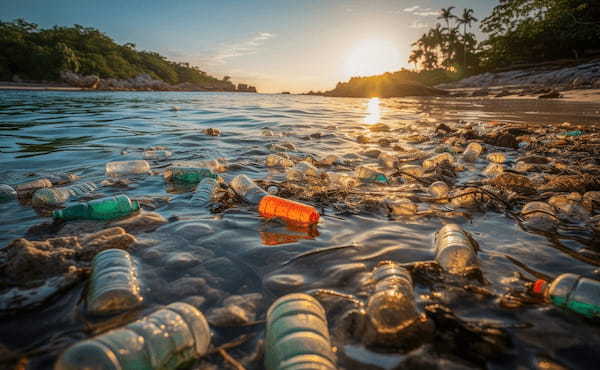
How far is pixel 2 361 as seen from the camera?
990 mm

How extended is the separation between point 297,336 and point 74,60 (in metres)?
68.3

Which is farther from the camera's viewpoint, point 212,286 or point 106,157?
point 106,157

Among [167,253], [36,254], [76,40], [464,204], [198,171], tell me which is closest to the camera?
[36,254]

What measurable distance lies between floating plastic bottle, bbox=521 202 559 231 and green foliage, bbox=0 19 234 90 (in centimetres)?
6571

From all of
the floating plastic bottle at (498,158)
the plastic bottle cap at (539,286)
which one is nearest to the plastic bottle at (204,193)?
the plastic bottle cap at (539,286)

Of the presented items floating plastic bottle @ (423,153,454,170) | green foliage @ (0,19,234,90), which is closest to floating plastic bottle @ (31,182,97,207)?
floating plastic bottle @ (423,153,454,170)

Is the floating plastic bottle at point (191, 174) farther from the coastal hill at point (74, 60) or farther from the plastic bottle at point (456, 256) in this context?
the coastal hill at point (74, 60)

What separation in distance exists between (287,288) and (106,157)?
13.0 feet

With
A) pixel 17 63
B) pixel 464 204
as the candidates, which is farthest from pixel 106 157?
pixel 17 63

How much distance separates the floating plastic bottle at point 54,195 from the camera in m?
2.42

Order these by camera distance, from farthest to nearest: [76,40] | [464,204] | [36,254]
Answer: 1. [76,40]
2. [464,204]
3. [36,254]

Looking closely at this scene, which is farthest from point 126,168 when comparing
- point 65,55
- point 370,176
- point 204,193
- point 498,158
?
point 65,55

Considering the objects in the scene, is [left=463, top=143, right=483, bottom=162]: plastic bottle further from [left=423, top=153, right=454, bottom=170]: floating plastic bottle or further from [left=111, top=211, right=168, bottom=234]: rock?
[left=111, top=211, right=168, bottom=234]: rock

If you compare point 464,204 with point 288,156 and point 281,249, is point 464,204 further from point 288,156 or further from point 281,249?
point 288,156
